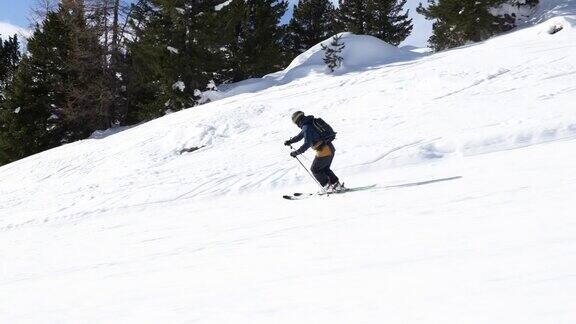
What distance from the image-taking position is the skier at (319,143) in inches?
333

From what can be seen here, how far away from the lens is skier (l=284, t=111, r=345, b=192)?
8.46 meters

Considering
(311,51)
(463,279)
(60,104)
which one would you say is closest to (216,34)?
(311,51)

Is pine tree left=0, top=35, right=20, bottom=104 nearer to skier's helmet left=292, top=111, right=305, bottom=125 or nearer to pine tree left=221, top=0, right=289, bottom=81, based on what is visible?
pine tree left=221, top=0, right=289, bottom=81

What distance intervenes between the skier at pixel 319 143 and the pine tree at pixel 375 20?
2638 cm

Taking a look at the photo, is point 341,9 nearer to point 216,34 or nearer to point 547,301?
point 216,34

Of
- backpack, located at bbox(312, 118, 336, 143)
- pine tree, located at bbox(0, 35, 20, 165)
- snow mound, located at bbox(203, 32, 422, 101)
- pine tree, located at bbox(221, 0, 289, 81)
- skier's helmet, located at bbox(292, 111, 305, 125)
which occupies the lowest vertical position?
backpack, located at bbox(312, 118, 336, 143)

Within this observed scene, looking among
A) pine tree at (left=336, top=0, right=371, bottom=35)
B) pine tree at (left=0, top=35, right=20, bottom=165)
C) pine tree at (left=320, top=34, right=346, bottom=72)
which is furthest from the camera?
pine tree at (left=336, top=0, right=371, bottom=35)

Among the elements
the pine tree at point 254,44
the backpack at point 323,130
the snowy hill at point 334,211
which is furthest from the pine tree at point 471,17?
the backpack at point 323,130

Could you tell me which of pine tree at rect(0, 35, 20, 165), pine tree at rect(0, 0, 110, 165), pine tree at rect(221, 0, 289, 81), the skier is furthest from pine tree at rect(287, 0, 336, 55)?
the skier

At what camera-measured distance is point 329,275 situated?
12.7ft

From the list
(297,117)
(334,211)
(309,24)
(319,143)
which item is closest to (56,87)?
(309,24)

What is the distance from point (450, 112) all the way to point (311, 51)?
13.6 metres

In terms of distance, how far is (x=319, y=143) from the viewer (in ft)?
28.4

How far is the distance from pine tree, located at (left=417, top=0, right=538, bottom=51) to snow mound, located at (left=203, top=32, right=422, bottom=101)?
8.44 feet
